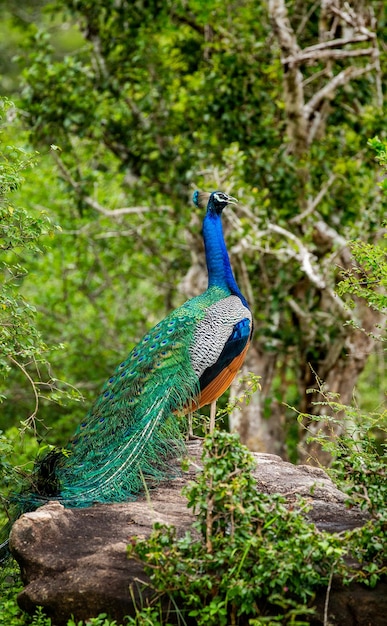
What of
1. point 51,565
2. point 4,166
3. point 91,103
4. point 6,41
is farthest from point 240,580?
point 6,41

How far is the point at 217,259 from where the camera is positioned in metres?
6.77

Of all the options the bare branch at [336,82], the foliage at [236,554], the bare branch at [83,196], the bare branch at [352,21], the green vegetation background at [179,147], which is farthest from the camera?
the bare branch at [83,196]

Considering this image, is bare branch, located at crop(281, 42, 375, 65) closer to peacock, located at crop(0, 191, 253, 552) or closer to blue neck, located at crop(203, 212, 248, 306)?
blue neck, located at crop(203, 212, 248, 306)

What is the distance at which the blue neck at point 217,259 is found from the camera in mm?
6688

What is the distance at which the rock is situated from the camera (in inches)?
170

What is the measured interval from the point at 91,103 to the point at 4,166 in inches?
164

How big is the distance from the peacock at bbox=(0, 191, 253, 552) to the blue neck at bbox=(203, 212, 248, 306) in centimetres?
2

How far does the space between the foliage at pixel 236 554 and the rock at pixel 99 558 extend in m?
0.18

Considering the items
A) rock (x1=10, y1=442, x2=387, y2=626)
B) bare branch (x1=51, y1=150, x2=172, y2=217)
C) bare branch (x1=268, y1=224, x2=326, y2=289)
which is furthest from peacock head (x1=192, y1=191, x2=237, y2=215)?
bare branch (x1=51, y1=150, x2=172, y2=217)

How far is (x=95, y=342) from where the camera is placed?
11516 millimetres

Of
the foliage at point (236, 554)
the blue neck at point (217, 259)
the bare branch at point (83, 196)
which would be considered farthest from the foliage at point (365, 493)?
the bare branch at point (83, 196)

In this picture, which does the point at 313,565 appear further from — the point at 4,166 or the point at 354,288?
the point at 4,166

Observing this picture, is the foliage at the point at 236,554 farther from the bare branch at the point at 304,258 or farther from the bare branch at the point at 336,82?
the bare branch at the point at 336,82

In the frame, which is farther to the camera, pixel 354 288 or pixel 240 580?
pixel 354 288
